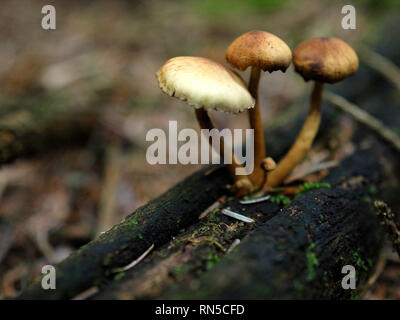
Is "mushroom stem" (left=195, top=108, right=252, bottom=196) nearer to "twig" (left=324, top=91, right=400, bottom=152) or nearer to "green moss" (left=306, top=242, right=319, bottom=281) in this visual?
"green moss" (left=306, top=242, right=319, bottom=281)

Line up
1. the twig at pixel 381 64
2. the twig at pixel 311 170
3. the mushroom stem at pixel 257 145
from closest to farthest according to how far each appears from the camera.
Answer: the mushroom stem at pixel 257 145, the twig at pixel 311 170, the twig at pixel 381 64

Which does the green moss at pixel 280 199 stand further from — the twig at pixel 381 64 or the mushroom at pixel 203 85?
the twig at pixel 381 64

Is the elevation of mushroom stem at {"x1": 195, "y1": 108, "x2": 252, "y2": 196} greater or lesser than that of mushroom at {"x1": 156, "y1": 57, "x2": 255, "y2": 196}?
lesser

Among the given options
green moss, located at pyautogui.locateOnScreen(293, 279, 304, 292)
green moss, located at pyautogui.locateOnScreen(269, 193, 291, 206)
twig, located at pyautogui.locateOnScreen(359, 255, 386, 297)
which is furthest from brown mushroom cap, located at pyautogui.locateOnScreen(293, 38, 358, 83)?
twig, located at pyautogui.locateOnScreen(359, 255, 386, 297)

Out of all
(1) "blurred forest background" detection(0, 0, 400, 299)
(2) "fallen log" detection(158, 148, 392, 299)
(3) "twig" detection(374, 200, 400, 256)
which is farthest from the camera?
(1) "blurred forest background" detection(0, 0, 400, 299)

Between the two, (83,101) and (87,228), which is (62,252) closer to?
(87,228)

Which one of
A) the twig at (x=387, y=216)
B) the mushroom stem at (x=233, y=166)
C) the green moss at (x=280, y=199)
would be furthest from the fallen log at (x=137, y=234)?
the twig at (x=387, y=216)

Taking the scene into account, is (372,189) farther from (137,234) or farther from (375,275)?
(137,234)
